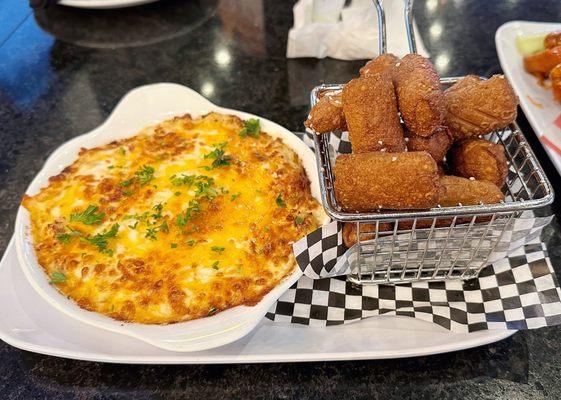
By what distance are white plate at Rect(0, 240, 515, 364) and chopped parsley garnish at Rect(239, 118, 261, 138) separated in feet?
2.46

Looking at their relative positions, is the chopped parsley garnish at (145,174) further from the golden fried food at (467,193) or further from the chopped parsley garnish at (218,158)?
the golden fried food at (467,193)

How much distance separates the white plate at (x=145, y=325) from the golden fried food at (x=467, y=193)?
0.48m

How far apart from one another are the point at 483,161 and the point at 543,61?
116cm

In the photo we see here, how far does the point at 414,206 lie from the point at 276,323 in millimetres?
549

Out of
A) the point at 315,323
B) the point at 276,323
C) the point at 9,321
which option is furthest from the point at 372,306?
the point at 9,321

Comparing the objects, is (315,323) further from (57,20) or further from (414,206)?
(57,20)

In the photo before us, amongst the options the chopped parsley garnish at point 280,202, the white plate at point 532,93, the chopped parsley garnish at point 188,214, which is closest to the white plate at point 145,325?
the chopped parsley garnish at point 280,202

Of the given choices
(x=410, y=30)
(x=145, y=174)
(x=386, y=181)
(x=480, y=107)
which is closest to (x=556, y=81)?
(x=410, y=30)

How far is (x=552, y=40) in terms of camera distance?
224 centimetres

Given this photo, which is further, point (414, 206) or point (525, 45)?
point (525, 45)

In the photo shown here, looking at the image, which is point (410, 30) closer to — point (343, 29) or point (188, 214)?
point (343, 29)

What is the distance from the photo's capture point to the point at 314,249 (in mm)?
1395

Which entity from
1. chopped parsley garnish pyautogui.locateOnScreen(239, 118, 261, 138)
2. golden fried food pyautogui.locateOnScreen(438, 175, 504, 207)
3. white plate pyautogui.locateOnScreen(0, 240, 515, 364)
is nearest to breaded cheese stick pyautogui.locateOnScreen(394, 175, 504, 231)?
golden fried food pyautogui.locateOnScreen(438, 175, 504, 207)

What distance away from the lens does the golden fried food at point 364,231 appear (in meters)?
1.35
